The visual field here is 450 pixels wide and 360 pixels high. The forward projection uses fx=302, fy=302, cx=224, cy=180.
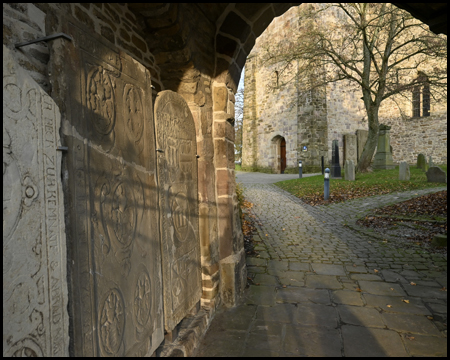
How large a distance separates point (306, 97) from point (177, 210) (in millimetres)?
17795

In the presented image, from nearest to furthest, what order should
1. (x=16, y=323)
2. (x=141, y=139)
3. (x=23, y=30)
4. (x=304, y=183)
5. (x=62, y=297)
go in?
(x=16, y=323), (x=62, y=297), (x=23, y=30), (x=141, y=139), (x=304, y=183)

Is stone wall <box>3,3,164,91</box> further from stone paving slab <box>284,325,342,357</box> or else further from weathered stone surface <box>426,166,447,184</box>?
weathered stone surface <box>426,166,447,184</box>

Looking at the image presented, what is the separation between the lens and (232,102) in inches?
138

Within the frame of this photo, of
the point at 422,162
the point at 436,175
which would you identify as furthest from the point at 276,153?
the point at 436,175

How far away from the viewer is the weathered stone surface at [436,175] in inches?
391

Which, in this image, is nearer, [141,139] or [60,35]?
[60,35]

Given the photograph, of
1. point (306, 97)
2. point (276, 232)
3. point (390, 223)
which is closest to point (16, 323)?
point (276, 232)

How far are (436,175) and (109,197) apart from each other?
11.4m

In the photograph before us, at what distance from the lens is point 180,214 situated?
260 centimetres

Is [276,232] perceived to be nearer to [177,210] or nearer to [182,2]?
[177,210]

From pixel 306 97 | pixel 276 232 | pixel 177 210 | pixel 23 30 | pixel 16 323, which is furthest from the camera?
pixel 306 97

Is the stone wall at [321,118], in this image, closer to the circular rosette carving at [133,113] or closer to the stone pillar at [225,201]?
the stone pillar at [225,201]

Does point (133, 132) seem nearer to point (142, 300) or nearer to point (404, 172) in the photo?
point (142, 300)

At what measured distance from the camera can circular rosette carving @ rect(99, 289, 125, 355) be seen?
1558 millimetres
